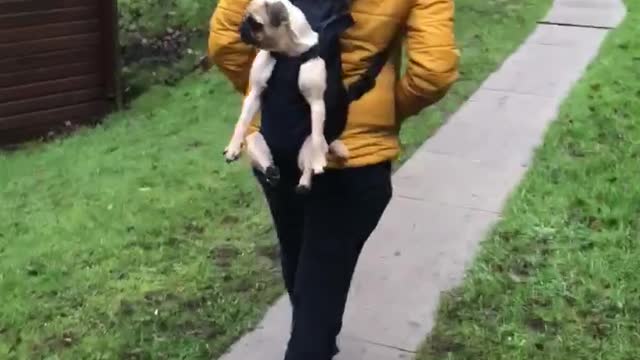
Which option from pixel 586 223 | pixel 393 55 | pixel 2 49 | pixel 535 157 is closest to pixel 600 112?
pixel 535 157

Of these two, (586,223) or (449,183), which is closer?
(586,223)

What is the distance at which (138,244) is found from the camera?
5305 mm

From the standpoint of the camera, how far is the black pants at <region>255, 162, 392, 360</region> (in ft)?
10.4

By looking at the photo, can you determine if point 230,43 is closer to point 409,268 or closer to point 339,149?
point 339,149

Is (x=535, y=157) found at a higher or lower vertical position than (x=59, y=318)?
lower

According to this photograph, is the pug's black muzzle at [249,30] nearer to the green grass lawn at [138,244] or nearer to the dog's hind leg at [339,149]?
the dog's hind leg at [339,149]

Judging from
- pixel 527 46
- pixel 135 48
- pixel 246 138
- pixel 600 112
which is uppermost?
pixel 246 138

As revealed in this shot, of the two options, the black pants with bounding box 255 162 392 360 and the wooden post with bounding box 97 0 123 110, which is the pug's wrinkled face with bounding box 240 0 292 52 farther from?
the wooden post with bounding box 97 0 123 110

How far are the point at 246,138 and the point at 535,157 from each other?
12.0ft

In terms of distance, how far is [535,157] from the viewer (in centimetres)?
639

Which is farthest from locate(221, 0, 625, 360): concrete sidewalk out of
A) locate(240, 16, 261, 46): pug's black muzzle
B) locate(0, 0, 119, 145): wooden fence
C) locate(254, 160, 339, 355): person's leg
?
locate(0, 0, 119, 145): wooden fence

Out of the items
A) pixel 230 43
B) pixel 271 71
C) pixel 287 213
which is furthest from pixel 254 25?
pixel 287 213

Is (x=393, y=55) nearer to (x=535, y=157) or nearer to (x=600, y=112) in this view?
(x=535, y=157)

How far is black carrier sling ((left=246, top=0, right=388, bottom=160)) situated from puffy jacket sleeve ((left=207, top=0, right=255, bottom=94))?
0.83ft
